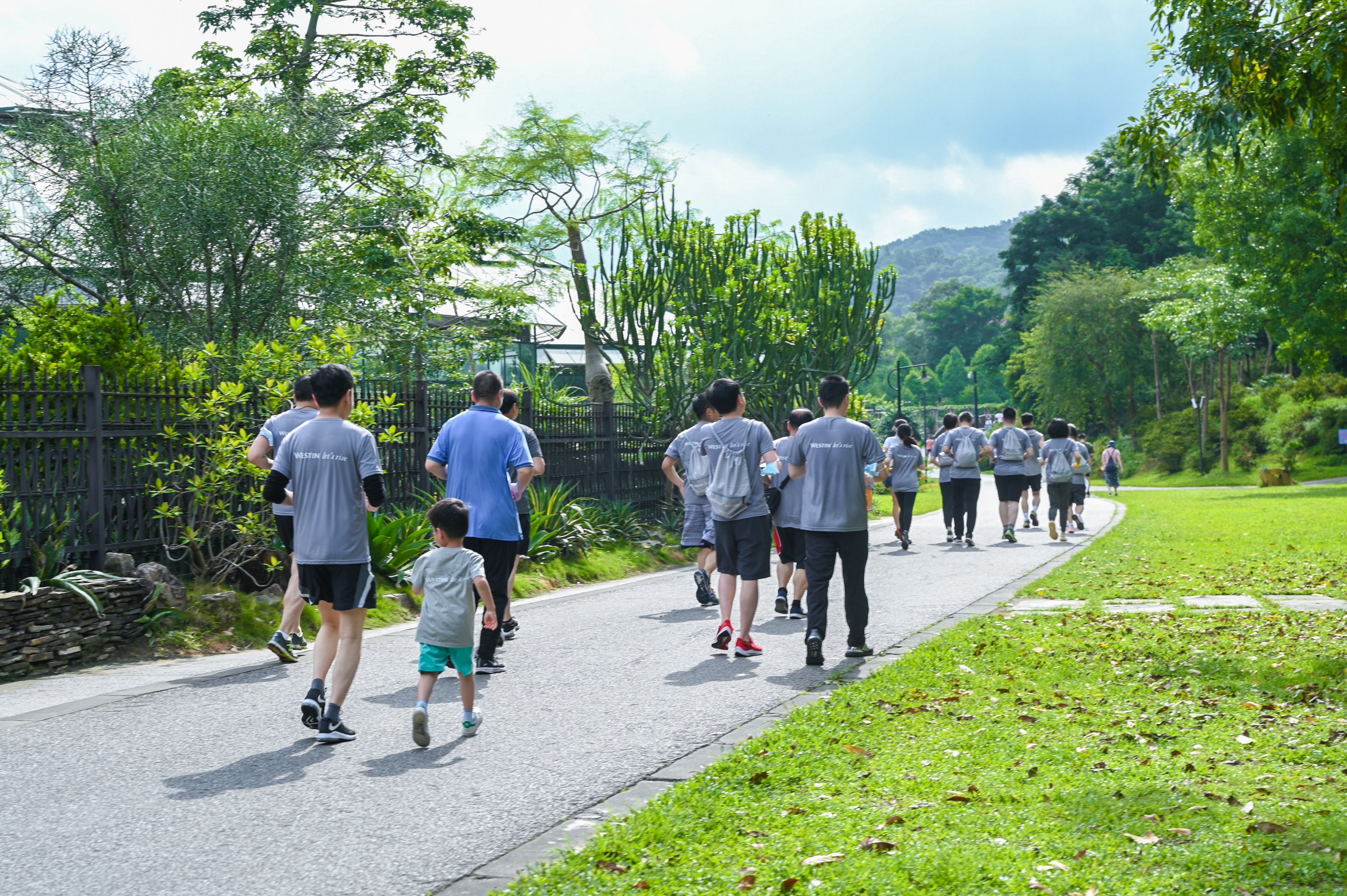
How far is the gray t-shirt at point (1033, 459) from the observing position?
722 inches

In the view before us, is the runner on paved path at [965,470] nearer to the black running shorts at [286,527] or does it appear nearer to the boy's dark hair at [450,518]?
the black running shorts at [286,527]

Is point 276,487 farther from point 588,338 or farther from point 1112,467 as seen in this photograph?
point 1112,467

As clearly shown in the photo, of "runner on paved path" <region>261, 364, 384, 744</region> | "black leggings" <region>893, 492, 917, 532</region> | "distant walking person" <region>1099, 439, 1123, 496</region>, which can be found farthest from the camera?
"distant walking person" <region>1099, 439, 1123, 496</region>

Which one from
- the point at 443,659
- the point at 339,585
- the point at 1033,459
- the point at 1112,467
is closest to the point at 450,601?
the point at 443,659

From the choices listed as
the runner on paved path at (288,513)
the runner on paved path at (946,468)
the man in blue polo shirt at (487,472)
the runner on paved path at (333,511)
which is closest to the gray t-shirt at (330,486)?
the runner on paved path at (333,511)

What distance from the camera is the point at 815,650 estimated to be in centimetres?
780

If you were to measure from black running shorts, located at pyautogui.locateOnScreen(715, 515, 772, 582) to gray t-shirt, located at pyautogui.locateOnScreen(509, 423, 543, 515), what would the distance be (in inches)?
53.9

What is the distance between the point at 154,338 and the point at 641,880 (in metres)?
12.3

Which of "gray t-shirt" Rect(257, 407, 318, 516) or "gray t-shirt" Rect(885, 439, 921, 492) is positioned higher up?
"gray t-shirt" Rect(257, 407, 318, 516)

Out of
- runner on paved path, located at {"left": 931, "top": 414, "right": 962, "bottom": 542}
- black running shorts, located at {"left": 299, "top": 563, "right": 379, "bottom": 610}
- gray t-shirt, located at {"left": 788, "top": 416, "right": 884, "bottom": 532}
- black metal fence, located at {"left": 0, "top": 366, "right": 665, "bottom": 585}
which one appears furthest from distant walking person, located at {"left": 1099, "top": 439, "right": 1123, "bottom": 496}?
black running shorts, located at {"left": 299, "top": 563, "right": 379, "bottom": 610}

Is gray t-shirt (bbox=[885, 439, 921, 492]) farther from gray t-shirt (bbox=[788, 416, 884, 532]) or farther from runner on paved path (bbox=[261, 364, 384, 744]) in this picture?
runner on paved path (bbox=[261, 364, 384, 744])

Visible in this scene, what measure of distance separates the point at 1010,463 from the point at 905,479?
2281 mm

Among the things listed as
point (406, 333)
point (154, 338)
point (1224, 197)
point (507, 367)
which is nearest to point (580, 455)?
point (406, 333)

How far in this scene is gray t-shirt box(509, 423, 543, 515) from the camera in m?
8.00
